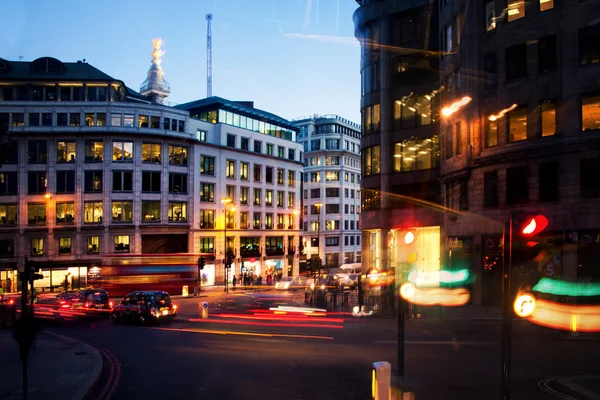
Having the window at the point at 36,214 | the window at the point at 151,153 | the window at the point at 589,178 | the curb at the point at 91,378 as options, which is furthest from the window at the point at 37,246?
the window at the point at 589,178

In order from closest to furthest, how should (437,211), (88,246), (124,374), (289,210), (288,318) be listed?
(124,374) < (288,318) < (437,211) < (88,246) < (289,210)

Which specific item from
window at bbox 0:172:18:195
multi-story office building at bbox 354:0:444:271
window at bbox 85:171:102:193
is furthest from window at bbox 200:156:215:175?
multi-story office building at bbox 354:0:444:271

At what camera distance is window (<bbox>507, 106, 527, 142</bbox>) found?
2775 centimetres

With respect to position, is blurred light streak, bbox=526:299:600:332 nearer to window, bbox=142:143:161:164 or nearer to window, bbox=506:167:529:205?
window, bbox=506:167:529:205

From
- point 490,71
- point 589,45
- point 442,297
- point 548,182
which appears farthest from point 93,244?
point 589,45

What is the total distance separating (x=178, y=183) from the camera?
193ft

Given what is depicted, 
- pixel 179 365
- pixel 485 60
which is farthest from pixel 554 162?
pixel 179 365

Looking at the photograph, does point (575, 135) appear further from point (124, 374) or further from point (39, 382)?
point (39, 382)

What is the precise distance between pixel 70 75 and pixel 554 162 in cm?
4994

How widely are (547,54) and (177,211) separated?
43.2m

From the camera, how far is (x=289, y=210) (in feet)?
245

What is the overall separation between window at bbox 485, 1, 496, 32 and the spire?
176ft

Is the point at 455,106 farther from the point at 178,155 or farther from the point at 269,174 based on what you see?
the point at 269,174

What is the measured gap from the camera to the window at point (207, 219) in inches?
2384
